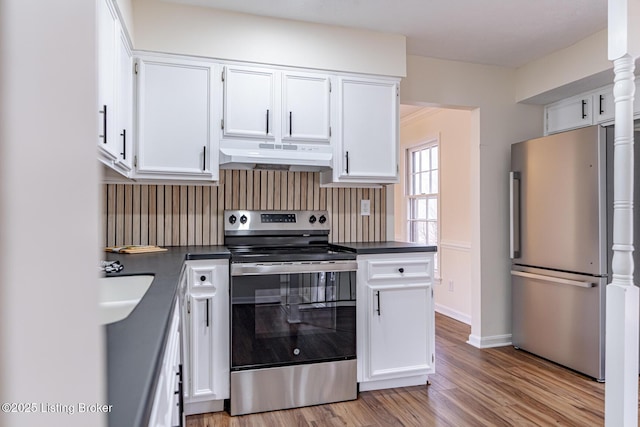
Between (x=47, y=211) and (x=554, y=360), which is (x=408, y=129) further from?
(x=47, y=211)

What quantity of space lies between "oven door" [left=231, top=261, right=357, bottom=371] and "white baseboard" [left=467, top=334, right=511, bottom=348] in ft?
4.96

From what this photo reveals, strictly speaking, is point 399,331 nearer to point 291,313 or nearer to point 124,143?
point 291,313

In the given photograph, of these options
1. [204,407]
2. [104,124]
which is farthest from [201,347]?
[104,124]

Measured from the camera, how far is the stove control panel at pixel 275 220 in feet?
9.73

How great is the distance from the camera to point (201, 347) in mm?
2410

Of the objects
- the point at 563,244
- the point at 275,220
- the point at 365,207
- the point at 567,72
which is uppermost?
the point at 567,72

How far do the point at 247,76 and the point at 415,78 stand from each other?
145 centimetres

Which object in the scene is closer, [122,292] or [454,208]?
[122,292]

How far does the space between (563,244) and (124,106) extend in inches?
122

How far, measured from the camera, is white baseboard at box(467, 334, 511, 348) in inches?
142

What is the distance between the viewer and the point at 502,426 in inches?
88.7

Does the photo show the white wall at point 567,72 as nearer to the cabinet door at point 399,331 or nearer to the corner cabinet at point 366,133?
the corner cabinet at point 366,133

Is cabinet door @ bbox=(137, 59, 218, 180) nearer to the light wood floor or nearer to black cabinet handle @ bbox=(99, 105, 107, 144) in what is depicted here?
black cabinet handle @ bbox=(99, 105, 107, 144)

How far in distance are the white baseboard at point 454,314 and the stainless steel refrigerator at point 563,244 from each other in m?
0.81
